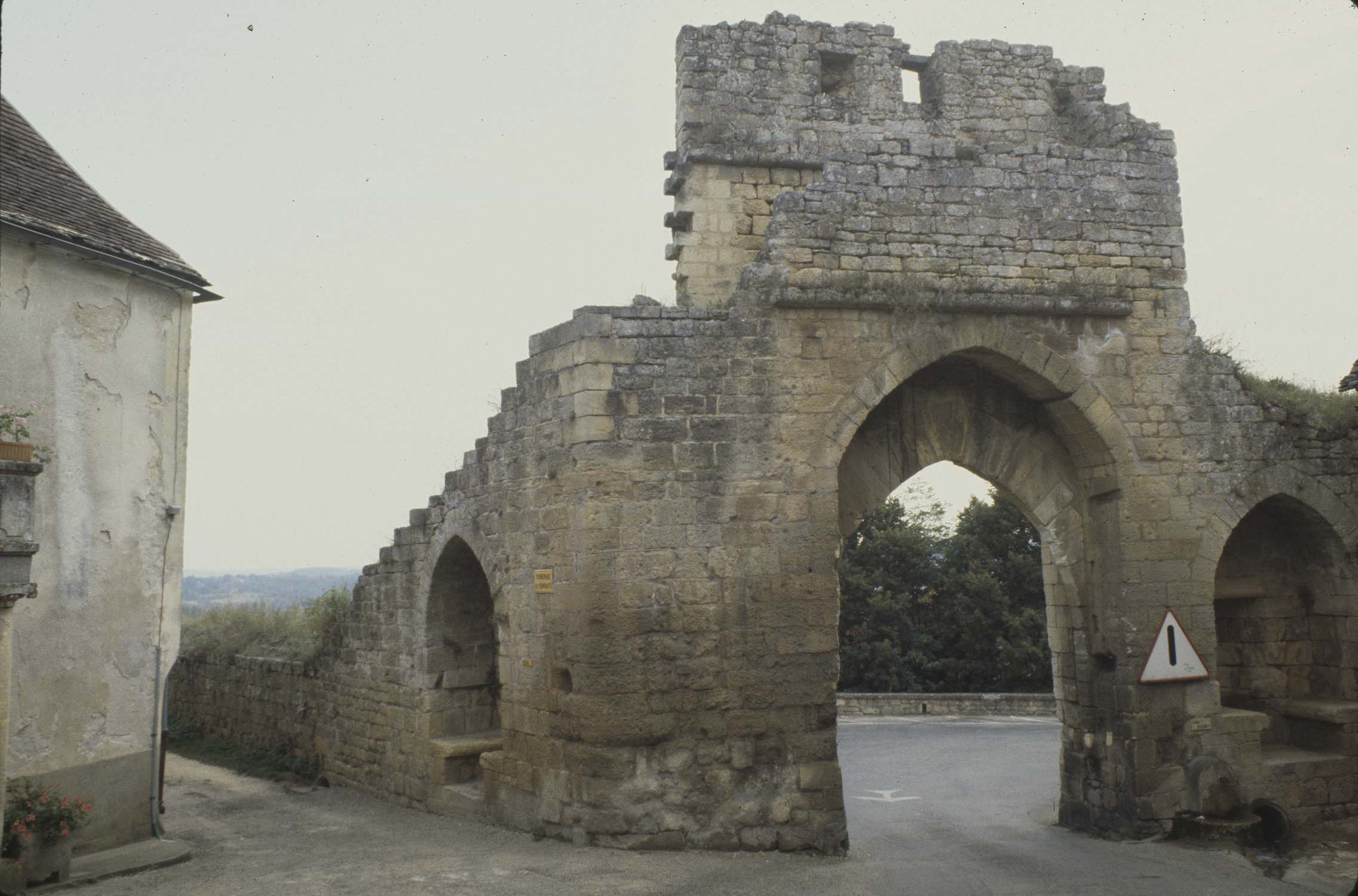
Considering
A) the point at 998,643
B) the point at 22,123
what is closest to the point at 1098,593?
the point at 22,123

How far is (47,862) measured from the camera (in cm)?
694

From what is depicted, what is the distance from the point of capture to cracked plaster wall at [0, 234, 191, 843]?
7.52 meters

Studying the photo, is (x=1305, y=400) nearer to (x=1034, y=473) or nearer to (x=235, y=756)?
(x=1034, y=473)

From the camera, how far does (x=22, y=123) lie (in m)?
9.25

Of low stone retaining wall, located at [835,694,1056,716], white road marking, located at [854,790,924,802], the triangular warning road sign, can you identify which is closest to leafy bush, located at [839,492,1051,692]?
low stone retaining wall, located at [835,694,1056,716]

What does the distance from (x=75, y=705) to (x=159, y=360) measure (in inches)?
104

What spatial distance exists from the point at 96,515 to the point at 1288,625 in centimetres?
959

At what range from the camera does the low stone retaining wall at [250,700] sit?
12.2 m

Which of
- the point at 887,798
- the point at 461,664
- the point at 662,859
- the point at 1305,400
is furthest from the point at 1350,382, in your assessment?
the point at 461,664

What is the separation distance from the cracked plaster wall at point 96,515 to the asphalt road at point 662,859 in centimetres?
106

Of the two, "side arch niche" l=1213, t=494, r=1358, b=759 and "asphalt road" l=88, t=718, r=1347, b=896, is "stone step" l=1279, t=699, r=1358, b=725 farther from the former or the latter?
"asphalt road" l=88, t=718, r=1347, b=896

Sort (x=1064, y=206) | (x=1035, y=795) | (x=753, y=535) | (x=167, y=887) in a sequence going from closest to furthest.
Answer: (x=167, y=887) → (x=753, y=535) → (x=1064, y=206) → (x=1035, y=795)

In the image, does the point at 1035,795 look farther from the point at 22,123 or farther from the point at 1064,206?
the point at 22,123

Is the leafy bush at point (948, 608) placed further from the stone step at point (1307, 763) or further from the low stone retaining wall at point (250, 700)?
the stone step at point (1307, 763)
